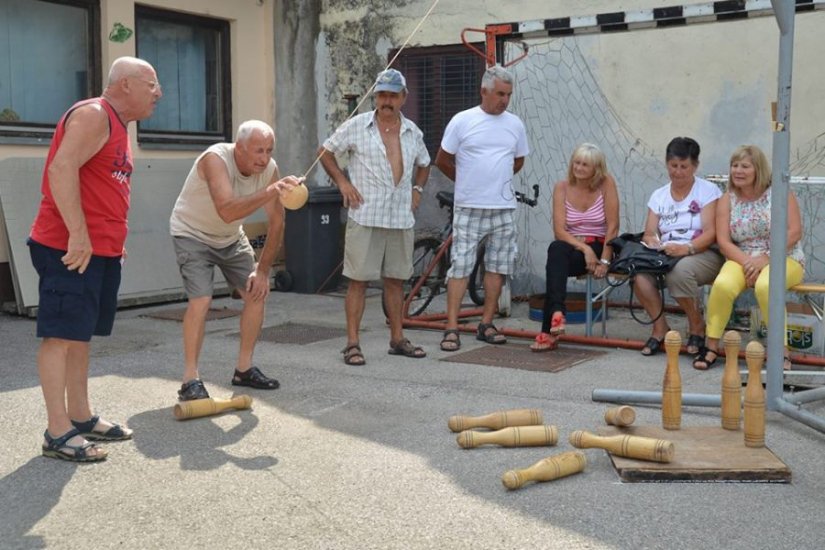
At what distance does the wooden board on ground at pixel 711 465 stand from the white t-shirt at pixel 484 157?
297cm

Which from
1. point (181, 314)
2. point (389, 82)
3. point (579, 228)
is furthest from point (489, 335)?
Result: point (181, 314)

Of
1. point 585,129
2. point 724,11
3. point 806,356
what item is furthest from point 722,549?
point 585,129

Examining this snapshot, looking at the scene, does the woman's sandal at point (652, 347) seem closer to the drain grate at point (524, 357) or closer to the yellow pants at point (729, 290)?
the drain grate at point (524, 357)

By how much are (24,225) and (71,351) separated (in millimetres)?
4343

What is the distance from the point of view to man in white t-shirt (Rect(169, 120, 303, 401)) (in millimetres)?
5219

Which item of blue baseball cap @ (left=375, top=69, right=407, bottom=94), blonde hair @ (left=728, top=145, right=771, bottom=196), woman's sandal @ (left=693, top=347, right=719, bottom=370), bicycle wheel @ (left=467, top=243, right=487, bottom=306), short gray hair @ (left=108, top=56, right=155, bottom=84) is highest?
blue baseball cap @ (left=375, top=69, right=407, bottom=94)

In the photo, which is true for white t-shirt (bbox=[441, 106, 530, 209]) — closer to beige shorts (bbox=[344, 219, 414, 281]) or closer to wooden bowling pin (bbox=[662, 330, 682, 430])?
beige shorts (bbox=[344, 219, 414, 281])

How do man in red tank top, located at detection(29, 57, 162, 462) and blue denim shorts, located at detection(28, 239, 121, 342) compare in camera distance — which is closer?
man in red tank top, located at detection(29, 57, 162, 462)

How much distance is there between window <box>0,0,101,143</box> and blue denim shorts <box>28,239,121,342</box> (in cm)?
473

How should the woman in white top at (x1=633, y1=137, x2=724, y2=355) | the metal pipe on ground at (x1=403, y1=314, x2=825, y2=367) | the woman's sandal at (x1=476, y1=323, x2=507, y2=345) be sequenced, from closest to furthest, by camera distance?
A: the metal pipe on ground at (x1=403, y1=314, x2=825, y2=367) < the woman in white top at (x1=633, y1=137, x2=724, y2=355) < the woman's sandal at (x1=476, y1=323, x2=507, y2=345)

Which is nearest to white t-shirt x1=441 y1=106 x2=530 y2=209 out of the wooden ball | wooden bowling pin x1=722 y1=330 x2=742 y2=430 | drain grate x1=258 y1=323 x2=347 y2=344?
drain grate x1=258 y1=323 x2=347 y2=344

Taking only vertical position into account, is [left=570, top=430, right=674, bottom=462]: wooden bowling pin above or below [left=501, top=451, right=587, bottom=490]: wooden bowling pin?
above

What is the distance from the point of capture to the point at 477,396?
18.5ft

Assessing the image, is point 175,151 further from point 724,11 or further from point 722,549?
point 722,549
